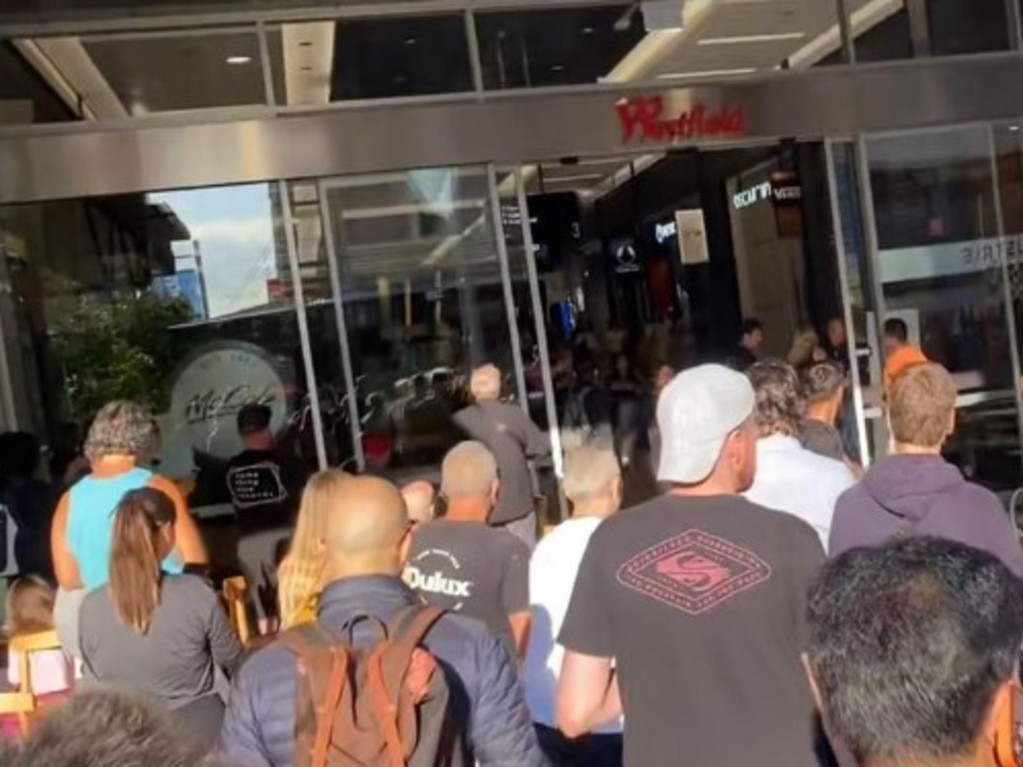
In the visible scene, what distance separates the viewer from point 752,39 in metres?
11.4

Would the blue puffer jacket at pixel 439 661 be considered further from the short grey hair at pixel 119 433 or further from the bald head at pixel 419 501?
the short grey hair at pixel 119 433

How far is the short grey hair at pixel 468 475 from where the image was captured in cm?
470

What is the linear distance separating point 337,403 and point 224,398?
0.78 meters

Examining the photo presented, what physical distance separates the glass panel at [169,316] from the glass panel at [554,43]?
6.51 feet

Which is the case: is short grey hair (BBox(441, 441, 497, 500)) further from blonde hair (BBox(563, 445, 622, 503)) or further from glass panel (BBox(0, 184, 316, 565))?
glass panel (BBox(0, 184, 316, 565))

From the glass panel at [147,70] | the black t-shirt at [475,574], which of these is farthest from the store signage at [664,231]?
the black t-shirt at [475,574]

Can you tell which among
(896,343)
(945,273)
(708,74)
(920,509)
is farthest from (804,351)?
(920,509)

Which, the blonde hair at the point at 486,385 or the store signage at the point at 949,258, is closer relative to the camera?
the blonde hair at the point at 486,385

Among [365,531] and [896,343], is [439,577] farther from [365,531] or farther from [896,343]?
[896,343]

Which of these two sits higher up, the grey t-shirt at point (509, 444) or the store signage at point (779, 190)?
the store signage at point (779, 190)

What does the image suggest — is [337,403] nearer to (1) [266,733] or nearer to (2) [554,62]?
(2) [554,62]

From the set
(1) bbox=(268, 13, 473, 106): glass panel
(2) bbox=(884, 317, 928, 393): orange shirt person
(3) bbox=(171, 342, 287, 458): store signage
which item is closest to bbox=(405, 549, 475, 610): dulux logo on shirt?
(3) bbox=(171, 342, 287, 458): store signage

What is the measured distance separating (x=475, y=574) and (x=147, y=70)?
6734mm

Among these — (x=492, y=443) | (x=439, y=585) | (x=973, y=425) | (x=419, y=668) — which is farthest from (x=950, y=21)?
(x=419, y=668)
